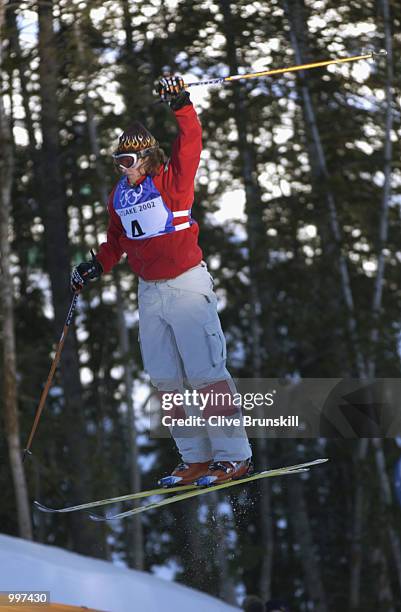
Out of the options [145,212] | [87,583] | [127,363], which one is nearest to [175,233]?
[145,212]

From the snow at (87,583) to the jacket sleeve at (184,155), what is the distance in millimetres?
2270

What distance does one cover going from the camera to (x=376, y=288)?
10914 millimetres

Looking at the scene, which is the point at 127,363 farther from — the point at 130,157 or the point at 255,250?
Answer: the point at 130,157

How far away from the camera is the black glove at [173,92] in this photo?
4.38 m

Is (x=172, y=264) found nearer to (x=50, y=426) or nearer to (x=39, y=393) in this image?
(x=50, y=426)

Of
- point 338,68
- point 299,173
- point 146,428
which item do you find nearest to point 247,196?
point 299,173

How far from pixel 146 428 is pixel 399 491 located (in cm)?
286

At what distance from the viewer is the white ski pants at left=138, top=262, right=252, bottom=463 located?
15.7ft

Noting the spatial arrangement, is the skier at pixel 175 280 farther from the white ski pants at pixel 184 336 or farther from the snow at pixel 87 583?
the snow at pixel 87 583

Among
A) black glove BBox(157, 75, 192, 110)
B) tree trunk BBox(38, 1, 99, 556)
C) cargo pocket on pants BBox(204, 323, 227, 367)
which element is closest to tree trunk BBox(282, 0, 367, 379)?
tree trunk BBox(38, 1, 99, 556)

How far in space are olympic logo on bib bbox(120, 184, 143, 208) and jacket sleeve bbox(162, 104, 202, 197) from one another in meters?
0.12

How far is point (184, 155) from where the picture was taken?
15.0ft

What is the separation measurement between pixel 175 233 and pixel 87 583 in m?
2.22

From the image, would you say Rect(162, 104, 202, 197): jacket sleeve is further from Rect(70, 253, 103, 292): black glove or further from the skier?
Rect(70, 253, 103, 292): black glove
